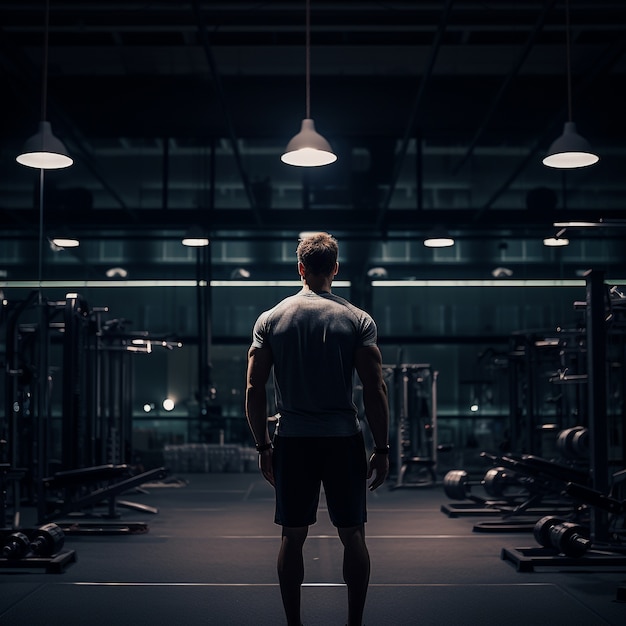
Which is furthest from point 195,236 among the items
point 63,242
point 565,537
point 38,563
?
point 565,537

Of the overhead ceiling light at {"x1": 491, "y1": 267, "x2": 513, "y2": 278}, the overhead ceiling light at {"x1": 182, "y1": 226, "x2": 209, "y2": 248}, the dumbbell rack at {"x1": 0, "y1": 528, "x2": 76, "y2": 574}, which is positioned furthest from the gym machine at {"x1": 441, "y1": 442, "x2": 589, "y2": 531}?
the overhead ceiling light at {"x1": 491, "y1": 267, "x2": 513, "y2": 278}

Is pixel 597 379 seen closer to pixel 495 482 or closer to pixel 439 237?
pixel 495 482

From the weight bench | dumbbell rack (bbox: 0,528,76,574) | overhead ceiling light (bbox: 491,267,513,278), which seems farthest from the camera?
overhead ceiling light (bbox: 491,267,513,278)

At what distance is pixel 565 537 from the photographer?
3.92 meters

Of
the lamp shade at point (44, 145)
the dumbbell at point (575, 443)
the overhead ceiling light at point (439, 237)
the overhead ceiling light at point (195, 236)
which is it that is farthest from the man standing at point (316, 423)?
the overhead ceiling light at point (439, 237)

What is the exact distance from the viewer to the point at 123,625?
293cm

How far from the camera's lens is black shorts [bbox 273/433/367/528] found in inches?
95.7

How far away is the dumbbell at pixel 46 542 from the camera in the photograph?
3971mm

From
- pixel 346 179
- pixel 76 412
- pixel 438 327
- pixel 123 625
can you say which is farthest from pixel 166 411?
pixel 123 625

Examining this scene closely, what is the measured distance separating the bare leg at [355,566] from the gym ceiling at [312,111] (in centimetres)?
224

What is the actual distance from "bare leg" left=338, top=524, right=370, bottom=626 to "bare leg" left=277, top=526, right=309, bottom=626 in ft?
0.43

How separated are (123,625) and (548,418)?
32.2 feet

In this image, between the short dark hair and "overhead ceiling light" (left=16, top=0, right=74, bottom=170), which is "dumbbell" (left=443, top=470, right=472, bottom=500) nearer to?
"overhead ceiling light" (left=16, top=0, right=74, bottom=170)

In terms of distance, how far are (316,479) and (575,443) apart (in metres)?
4.11
